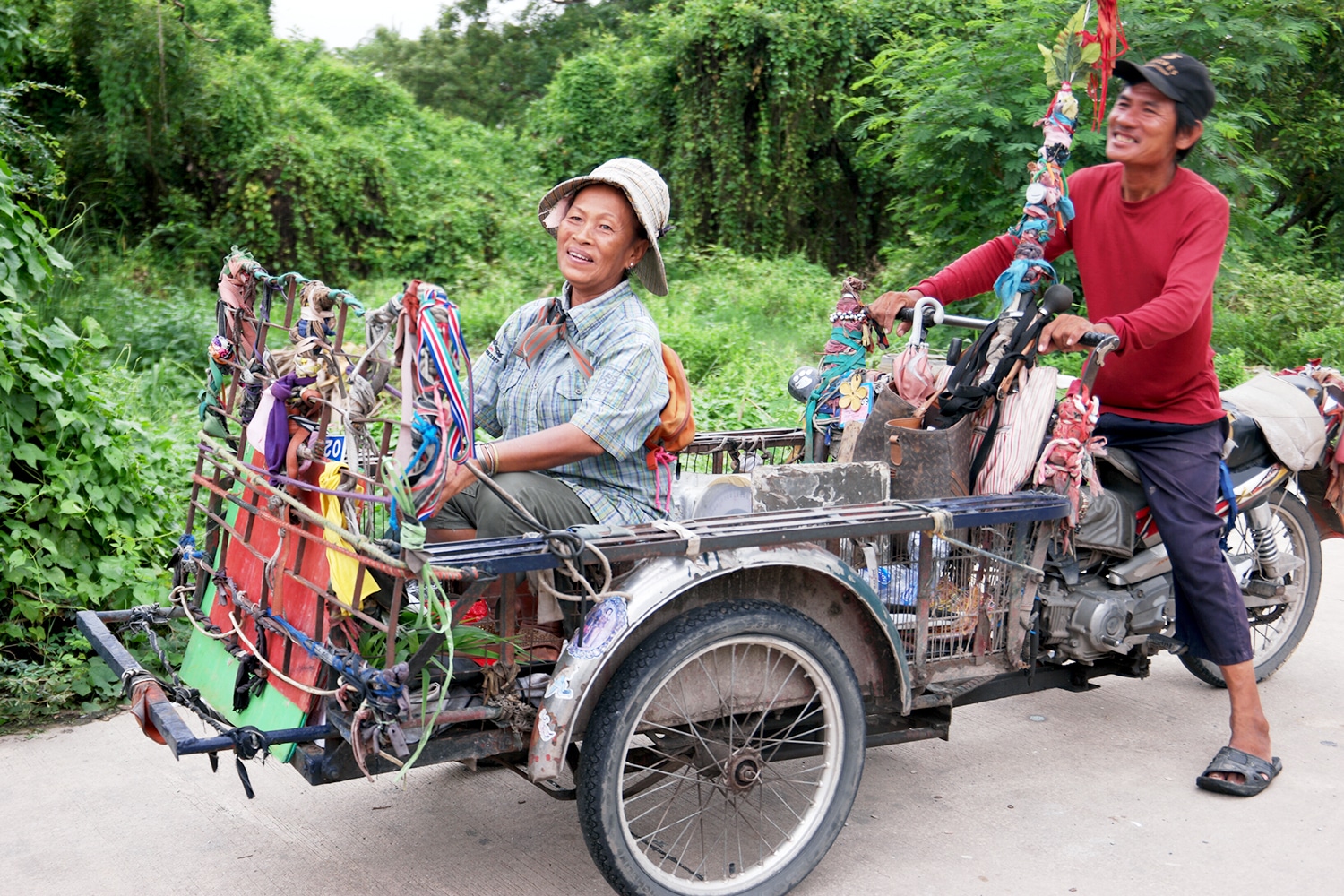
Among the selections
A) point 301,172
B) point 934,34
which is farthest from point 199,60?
point 934,34

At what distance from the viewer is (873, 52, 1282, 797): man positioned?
3.20m

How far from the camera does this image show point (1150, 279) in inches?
133

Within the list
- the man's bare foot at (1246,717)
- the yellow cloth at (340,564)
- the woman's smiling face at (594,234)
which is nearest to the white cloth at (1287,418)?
the man's bare foot at (1246,717)

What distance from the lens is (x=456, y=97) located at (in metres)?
25.5

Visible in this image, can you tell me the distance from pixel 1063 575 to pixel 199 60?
1187 cm

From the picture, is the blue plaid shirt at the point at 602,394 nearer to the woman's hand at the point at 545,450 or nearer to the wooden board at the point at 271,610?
the woman's hand at the point at 545,450

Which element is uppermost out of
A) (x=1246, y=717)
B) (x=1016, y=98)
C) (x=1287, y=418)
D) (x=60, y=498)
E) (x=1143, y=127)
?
(x=1016, y=98)

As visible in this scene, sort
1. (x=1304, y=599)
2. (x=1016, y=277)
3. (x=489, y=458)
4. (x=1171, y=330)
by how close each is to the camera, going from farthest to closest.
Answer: (x=1304, y=599)
(x=1016, y=277)
(x=1171, y=330)
(x=489, y=458)

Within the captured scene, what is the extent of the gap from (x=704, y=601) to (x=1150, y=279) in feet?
5.72

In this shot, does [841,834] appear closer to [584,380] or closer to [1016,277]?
[584,380]

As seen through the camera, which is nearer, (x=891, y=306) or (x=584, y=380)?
(x=584, y=380)

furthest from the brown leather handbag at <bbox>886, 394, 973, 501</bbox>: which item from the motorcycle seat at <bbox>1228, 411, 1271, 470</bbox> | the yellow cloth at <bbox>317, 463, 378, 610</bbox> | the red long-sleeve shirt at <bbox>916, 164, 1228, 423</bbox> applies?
the yellow cloth at <bbox>317, 463, 378, 610</bbox>

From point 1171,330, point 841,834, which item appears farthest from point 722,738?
point 1171,330

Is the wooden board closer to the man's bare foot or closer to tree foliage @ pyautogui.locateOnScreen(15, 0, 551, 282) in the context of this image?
the man's bare foot
